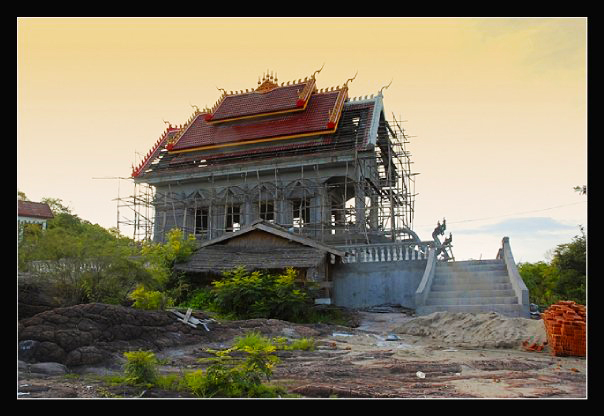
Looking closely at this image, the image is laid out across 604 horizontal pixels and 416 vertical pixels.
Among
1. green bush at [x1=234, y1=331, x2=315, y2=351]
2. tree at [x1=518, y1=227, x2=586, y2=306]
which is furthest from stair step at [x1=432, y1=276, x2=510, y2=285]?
green bush at [x1=234, y1=331, x2=315, y2=351]

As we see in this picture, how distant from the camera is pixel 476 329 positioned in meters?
13.0

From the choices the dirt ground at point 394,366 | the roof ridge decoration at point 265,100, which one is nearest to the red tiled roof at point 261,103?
the roof ridge decoration at point 265,100

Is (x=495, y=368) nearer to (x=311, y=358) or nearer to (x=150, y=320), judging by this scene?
(x=311, y=358)

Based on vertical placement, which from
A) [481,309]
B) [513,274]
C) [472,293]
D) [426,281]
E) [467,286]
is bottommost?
[481,309]

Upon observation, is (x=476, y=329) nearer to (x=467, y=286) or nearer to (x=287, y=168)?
(x=467, y=286)

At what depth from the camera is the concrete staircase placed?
1520 cm

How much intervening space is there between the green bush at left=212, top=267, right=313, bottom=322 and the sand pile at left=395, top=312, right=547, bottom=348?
8.61 ft

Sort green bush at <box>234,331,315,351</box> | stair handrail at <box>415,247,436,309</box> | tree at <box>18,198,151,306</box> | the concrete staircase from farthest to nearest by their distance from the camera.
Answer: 1. stair handrail at <box>415,247,436,309</box>
2. the concrete staircase
3. tree at <box>18,198,151,306</box>
4. green bush at <box>234,331,315,351</box>

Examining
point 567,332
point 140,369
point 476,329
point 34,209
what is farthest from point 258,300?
point 34,209

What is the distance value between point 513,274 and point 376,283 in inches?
160

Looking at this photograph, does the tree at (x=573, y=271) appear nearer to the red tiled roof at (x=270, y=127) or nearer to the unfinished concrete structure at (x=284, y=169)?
the unfinished concrete structure at (x=284, y=169)

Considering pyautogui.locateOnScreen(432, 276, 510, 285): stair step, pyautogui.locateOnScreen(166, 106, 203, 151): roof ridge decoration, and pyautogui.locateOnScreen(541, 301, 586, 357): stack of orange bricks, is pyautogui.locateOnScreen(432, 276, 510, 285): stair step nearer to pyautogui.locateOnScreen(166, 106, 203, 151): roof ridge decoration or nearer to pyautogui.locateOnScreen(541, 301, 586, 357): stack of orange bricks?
pyautogui.locateOnScreen(541, 301, 586, 357): stack of orange bricks
